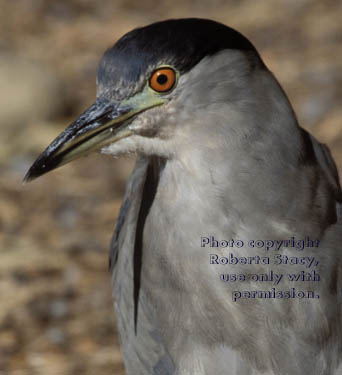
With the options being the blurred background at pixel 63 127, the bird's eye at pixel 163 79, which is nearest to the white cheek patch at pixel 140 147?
the bird's eye at pixel 163 79

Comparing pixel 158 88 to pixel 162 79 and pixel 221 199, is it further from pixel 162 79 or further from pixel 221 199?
pixel 221 199

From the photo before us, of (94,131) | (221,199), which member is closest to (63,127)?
(94,131)

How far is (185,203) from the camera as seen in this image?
222 cm

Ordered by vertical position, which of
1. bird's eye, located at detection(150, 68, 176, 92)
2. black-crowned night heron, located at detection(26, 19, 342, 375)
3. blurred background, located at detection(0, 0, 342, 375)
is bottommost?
blurred background, located at detection(0, 0, 342, 375)

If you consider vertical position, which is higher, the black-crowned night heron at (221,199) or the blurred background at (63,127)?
the black-crowned night heron at (221,199)

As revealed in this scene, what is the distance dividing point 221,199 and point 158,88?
1.10 feet

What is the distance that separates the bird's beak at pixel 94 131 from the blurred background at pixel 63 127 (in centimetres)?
148

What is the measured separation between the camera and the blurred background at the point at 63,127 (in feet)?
11.9

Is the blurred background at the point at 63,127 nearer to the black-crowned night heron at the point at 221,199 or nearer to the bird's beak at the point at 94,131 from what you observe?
the black-crowned night heron at the point at 221,199

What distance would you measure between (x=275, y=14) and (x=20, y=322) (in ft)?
12.1

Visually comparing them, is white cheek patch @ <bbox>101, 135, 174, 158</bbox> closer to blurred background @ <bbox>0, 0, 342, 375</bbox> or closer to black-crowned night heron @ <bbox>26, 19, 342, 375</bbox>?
black-crowned night heron @ <bbox>26, 19, 342, 375</bbox>

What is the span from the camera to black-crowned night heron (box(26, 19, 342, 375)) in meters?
2.18

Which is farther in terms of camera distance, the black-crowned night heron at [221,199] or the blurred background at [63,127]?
the blurred background at [63,127]

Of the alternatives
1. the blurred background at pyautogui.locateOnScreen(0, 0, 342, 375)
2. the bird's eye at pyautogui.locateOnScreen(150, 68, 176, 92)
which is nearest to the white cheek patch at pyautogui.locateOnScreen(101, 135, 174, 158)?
the bird's eye at pyautogui.locateOnScreen(150, 68, 176, 92)
